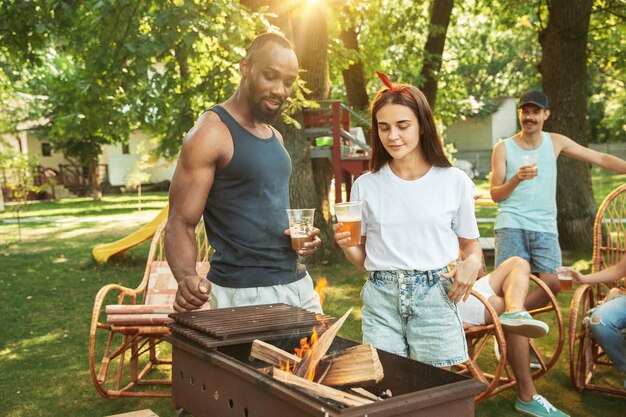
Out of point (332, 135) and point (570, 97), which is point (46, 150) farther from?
point (570, 97)

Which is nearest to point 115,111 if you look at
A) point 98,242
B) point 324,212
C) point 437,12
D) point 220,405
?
point 324,212

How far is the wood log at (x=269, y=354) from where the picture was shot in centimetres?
253

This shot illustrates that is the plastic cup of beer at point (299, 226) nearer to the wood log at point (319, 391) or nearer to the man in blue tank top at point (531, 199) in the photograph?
the wood log at point (319, 391)

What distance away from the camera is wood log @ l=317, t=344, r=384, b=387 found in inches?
92.7

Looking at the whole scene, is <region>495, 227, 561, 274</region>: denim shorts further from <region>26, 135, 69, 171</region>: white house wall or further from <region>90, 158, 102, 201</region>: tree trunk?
<region>26, 135, 69, 171</region>: white house wall

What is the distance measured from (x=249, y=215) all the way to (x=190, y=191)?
0.98 feet

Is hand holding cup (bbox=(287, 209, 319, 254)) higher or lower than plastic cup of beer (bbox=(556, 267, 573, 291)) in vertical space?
higher

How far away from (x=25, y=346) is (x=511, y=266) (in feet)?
15.9

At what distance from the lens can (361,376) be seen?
2.36 m

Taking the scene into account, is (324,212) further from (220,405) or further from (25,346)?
(220,405)

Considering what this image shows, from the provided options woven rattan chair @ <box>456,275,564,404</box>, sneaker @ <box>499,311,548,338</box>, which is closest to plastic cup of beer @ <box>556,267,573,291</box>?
woven rattan chair @ <box>456,275,564,404</box>

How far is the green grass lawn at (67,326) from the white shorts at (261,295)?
2.11 meters

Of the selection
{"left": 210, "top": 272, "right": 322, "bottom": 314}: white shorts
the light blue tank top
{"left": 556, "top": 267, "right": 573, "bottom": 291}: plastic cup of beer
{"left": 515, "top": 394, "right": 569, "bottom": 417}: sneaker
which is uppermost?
the light blue tank top

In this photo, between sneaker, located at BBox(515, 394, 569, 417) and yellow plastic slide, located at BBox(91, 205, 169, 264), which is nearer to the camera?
sneaker, located at BBox(515, 394, 569, 417)
